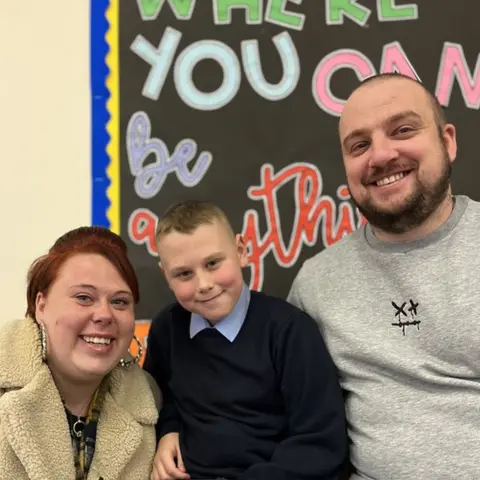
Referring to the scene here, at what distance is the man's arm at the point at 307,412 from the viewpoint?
1.11 metres

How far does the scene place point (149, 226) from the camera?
1.65 metres

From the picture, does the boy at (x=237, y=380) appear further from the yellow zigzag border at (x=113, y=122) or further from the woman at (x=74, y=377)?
the yellow zigzag border at (x=113, y=122)

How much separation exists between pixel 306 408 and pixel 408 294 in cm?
32


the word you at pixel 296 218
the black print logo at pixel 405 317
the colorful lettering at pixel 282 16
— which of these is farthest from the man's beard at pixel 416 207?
the colorful lettering at pixel 282 16

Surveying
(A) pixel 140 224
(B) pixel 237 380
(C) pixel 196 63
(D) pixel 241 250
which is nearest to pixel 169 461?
(B) pixel 237 380

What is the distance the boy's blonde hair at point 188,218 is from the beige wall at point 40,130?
1.77 feet

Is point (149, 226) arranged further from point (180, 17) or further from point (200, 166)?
point (180, 17)

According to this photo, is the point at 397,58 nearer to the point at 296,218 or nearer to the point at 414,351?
the point at 296,218

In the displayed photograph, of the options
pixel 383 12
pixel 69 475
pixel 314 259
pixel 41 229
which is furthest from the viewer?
pixel 41 229

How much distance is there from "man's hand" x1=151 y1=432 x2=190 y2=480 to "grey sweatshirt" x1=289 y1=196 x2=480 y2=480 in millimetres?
367

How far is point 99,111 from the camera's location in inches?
65.7

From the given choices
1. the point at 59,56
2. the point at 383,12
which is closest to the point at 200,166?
the point at 59,56

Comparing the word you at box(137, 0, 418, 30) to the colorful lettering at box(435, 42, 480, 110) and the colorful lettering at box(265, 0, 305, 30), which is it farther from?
the colorful lettering at box(435, 42, 480, 110)

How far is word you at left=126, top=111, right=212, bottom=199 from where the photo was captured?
A: 1.64 meters
